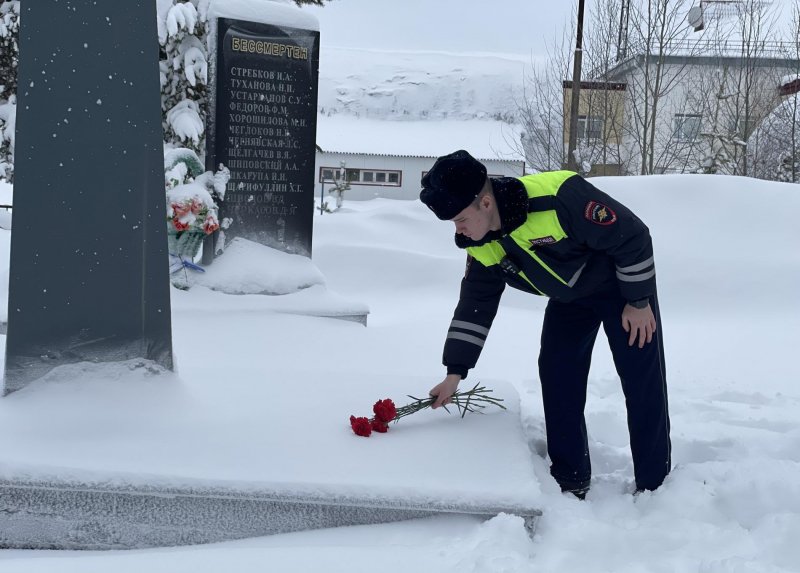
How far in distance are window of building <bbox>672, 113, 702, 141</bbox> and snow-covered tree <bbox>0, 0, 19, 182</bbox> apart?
13.6 m

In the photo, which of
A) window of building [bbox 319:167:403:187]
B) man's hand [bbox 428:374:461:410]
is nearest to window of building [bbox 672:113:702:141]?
window of building [bbox 319:167:403:187]

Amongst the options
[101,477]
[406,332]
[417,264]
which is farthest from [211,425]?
[417,264]

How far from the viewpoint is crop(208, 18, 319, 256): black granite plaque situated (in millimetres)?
6125

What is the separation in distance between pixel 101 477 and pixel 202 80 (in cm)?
761

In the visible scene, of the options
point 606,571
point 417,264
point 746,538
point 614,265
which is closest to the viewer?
point 606,571

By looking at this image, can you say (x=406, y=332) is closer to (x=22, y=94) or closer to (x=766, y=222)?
(x=22, y=94)

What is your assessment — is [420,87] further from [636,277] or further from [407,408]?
[636,277]

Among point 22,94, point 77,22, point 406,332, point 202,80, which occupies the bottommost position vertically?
point 406,332

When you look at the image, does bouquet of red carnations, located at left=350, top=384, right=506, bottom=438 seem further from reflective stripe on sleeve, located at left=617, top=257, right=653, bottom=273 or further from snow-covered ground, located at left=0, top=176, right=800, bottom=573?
reflective stripe on sleeve, located at left=617, top=257, right=653, bottom=273

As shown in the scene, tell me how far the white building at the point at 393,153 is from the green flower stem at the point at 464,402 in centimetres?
2800

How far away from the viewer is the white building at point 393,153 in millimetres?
32531

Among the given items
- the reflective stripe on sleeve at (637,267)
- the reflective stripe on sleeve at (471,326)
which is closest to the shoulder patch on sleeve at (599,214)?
the reflective stripe on sleeve at (637,267)

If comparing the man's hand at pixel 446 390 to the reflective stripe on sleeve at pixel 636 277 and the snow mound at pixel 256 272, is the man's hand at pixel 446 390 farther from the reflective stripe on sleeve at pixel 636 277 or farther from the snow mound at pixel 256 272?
the snow mound at pixel 256 272

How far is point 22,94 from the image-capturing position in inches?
101
